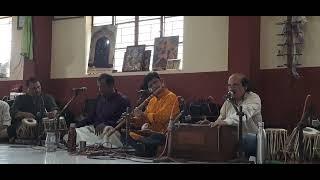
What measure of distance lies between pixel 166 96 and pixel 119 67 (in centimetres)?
353

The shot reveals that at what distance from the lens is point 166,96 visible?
4570 mm

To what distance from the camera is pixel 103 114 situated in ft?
17.3

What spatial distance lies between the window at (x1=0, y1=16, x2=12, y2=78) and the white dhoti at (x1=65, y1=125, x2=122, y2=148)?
194 inches

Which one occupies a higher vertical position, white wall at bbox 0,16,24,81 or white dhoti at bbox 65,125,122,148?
white wall at bbox 0,16,24,81

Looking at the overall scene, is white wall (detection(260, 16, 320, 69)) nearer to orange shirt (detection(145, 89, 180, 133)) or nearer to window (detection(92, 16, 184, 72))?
window (detection(92, 16, 184, 72))

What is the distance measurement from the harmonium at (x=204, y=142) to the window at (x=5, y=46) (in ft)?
21.8

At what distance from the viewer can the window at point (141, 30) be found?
24.1 ft

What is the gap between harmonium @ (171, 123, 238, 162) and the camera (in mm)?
3521

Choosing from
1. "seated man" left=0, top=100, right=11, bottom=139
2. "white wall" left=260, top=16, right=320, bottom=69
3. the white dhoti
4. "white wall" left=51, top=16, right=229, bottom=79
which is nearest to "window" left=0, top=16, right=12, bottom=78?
"white wall" left=51, top=16, right=229, bottom=79

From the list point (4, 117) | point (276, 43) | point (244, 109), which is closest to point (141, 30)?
point (276, 43)

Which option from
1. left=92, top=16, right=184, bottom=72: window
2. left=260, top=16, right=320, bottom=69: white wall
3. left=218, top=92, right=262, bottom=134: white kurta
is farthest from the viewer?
left=92, top=16, right=184, bottom=72: window
